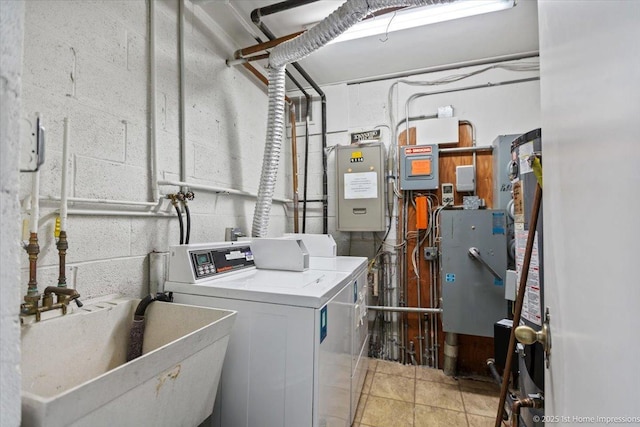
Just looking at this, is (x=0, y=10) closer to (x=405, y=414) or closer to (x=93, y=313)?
(x=93, y=313)

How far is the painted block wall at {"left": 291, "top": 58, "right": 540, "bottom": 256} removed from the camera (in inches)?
99.3

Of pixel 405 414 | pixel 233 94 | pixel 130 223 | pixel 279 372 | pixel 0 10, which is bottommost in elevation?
pixel 405 414

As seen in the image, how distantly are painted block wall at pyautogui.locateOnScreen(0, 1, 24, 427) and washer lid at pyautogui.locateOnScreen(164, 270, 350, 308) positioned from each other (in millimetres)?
844

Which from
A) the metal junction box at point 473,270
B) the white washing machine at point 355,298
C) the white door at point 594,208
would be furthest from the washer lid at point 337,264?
the white door at point 594,208

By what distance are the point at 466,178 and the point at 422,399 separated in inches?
70.9

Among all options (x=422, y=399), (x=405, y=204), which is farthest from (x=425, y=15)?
(x=422, y=399)

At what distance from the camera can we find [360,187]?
2.70 meters

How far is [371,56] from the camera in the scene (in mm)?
2529

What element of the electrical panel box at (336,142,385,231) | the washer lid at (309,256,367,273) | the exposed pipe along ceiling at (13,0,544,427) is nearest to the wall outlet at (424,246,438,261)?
the exposed pipe along ceiling at (13,0,544,427)

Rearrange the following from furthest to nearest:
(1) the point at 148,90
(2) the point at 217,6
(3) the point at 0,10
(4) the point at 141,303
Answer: (2) the point at 217,6 < (1) the point at 148,90 < (4) the point at 141,303 < (3) the point at 0,10

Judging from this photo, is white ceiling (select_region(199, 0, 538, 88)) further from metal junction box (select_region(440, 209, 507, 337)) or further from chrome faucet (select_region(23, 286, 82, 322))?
chrome faucet (select_region(23, 286, 82, 322))

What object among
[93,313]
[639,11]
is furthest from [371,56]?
[93,313]

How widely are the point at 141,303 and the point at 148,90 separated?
1.09 m

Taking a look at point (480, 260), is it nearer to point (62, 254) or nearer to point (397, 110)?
point (397, 110)
